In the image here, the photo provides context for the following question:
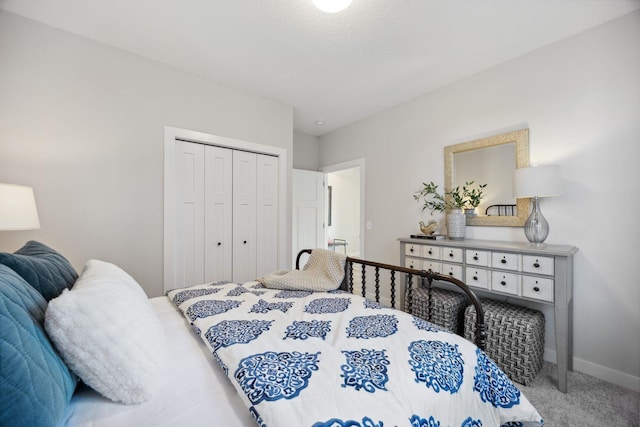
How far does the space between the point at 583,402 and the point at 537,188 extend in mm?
1399

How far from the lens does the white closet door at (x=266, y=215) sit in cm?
307

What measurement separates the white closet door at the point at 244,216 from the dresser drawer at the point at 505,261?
7.68ft

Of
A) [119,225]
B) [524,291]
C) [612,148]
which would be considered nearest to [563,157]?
[612,148]

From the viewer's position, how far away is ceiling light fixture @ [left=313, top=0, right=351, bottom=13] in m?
1.57

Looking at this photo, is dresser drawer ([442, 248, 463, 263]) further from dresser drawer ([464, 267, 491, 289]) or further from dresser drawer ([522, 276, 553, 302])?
dresser drawer ([522, 276, 553, 302])

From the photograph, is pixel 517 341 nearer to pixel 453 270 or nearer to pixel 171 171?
pixel 453 270

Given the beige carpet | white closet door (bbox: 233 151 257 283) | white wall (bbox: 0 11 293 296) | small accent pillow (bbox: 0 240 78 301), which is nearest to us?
small accent pillow (bbox: 0 240 78 301)

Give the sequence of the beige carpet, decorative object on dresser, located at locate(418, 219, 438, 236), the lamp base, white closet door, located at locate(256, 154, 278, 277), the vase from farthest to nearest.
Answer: white closet door, located at locate(256, 154, 278, 277) → decorative object on dresser, located at locate(418, 219, 438, 236) → the vase → the lamp base → the beige carpet

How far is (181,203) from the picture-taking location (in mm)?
2553

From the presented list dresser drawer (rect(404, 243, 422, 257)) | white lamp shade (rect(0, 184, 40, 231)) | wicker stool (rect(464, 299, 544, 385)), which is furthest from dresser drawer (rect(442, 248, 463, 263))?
white lamp shade (rect(0, 184, 40, 231))

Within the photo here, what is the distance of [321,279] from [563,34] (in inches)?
102

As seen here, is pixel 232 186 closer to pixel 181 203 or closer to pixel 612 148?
pixel 181 203

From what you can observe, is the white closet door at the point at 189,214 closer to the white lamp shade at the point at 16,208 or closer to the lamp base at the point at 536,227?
the white lamp shade at the point at 16,208

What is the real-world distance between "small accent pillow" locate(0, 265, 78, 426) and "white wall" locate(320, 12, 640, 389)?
288cm
